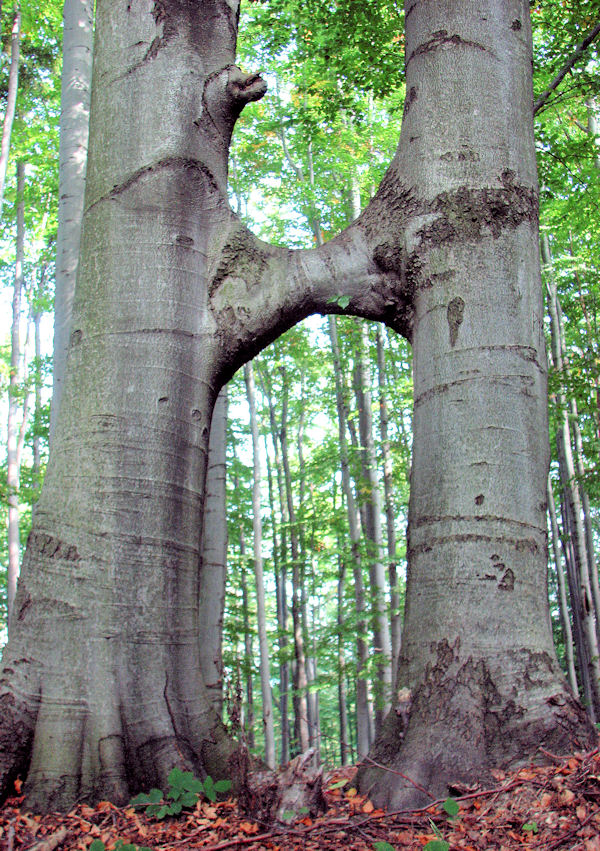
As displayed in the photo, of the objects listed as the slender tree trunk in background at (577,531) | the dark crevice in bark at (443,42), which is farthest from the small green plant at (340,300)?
the slender tree trunk in background at (577,531)

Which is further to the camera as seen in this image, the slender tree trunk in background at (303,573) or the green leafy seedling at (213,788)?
the slender tree trunk in background at (303,573)

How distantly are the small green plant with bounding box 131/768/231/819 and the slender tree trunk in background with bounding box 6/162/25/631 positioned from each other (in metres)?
10.0

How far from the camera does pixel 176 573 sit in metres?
2.74

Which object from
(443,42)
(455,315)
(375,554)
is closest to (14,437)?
(375,554)

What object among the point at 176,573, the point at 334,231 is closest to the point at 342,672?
the point at 334,231

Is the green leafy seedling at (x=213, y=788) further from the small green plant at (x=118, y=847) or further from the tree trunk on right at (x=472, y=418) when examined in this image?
the tree trunk on right at (x=472, y=418)

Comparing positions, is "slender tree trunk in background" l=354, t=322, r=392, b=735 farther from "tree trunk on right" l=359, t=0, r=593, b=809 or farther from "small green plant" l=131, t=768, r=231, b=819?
"small green plant" l=131, t=768, r=231, b=819

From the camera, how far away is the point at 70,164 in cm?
656

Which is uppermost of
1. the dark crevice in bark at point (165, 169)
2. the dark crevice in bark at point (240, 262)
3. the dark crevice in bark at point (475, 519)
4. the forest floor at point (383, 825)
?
the dark crevice in bark at point (165, 169)

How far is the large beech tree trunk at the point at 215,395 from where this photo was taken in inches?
97.7

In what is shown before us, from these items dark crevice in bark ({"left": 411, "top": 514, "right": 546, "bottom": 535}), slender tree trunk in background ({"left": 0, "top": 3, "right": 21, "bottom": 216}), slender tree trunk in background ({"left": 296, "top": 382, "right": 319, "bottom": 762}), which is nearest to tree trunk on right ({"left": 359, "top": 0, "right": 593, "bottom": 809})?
dark crevice in bark ({"left": 411, "top": 514, "right": 546, "bottom": 535})

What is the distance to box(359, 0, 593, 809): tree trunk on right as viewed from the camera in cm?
247

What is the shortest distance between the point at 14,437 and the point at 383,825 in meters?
13.9

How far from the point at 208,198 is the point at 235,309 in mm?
596
